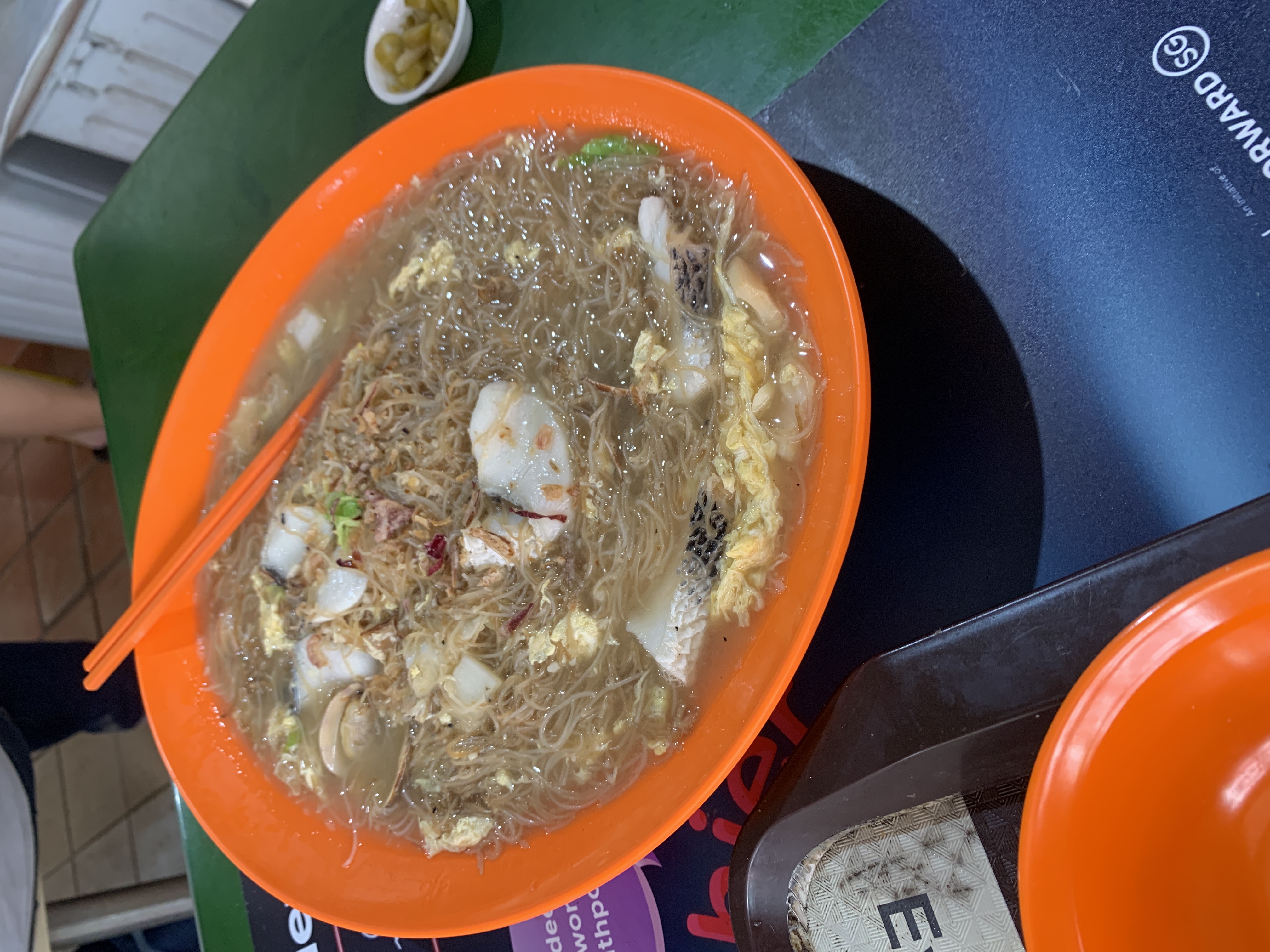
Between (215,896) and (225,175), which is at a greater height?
(225,175)

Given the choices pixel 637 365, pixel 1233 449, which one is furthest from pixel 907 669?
pixel 637 365

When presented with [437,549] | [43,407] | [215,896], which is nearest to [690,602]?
[437,549]

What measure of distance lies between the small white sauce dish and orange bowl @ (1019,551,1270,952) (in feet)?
4.51

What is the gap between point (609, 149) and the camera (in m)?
1.12

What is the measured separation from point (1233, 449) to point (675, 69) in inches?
39.0

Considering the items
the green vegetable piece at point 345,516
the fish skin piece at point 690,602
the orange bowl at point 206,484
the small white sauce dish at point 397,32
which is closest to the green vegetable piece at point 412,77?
the small white sauce dish at point 397,32

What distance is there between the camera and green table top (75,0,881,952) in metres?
1.35

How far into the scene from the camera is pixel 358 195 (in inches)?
49.8

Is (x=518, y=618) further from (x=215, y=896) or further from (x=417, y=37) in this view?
(x=417, y=37)

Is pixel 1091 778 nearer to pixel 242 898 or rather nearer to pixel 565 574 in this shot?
pixel 565 574

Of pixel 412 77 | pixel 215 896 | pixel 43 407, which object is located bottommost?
pixel 215 896

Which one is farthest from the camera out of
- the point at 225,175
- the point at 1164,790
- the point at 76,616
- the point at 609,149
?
the point at 76,616

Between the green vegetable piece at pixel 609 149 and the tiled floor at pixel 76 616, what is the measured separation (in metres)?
2.44

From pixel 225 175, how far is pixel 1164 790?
1.91 metres
